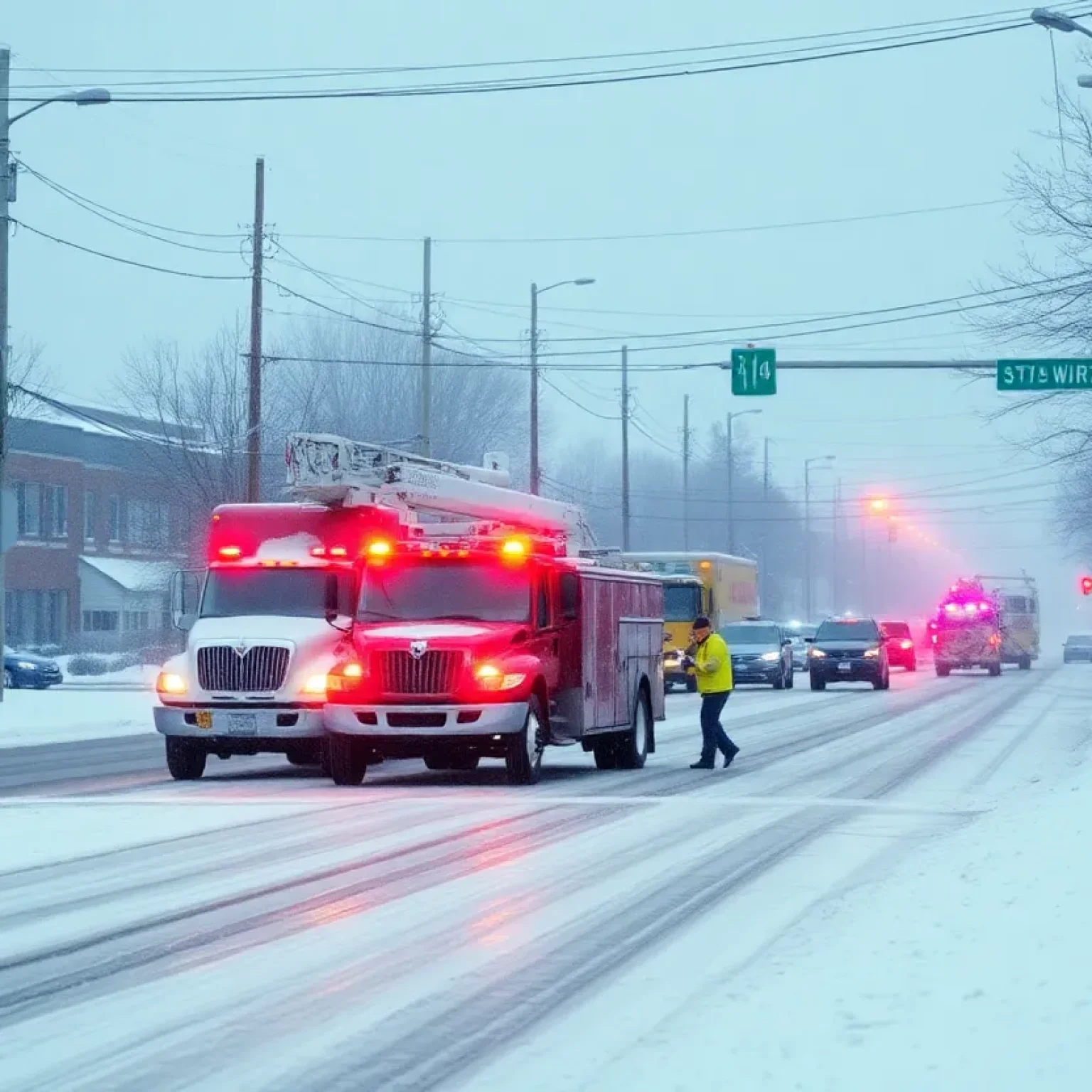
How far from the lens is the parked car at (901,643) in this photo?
6819 cm

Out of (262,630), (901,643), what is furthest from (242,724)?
(901,643)

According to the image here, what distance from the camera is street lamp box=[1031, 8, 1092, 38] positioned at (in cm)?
2669

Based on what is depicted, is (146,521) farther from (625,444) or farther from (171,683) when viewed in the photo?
(171,683)

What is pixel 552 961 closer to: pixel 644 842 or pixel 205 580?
pixel 644 842

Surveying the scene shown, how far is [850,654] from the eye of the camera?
51.2 m

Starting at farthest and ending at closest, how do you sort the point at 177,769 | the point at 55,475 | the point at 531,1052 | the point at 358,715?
the point at 55,475 → the point at 177,769 → the point at 358,715 → the point at 531,1052

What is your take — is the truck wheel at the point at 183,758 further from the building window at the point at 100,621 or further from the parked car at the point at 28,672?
the building window at the point at 100,621

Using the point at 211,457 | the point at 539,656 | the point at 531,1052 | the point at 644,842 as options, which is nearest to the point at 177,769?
the point at 539,656

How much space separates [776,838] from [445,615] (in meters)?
6.94

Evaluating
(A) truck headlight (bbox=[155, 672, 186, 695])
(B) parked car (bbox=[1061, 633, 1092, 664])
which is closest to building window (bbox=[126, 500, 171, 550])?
(B) parked car (bbox=[1061, 633, 1092, 664])

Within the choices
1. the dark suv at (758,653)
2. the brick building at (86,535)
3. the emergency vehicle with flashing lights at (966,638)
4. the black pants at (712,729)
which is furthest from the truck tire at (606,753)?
the brick building at (86,535)

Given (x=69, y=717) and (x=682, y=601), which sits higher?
(x=682, y=601)

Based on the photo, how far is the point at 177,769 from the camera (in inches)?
892

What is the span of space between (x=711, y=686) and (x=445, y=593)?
3.38m
